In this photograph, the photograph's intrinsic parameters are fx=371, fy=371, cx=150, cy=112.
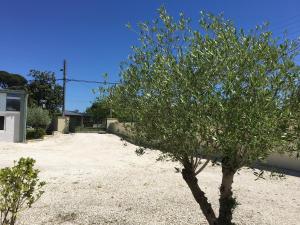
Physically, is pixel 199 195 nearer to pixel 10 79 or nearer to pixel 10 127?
→ pixel 10 127

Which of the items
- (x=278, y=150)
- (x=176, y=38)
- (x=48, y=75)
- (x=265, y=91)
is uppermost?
(x=48, y=75)

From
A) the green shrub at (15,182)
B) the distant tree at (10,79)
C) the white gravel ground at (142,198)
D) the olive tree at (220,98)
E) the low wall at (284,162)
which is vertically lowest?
the white gravel ground at (142,198)

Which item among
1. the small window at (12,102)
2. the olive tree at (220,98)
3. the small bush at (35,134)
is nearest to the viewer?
the olive tree at (220,98)

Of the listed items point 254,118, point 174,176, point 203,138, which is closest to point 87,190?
point 174,176

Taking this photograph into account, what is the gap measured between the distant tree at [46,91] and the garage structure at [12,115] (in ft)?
89.5

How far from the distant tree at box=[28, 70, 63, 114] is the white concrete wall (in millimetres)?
27333

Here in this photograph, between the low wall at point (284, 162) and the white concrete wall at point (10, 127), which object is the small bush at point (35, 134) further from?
the low wall at point (284, 162)

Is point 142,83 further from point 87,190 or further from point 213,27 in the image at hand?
point 87,190

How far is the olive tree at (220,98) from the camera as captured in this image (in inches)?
191

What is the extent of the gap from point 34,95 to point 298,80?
197 ft

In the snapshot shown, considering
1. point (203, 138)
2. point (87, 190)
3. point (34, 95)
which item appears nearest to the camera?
point (203, 138)

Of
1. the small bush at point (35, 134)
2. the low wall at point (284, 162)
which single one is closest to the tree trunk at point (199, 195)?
the low wall at point (284, 162)

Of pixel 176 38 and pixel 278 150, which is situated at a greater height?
pixel 176 38

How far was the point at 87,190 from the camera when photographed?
1217cm
